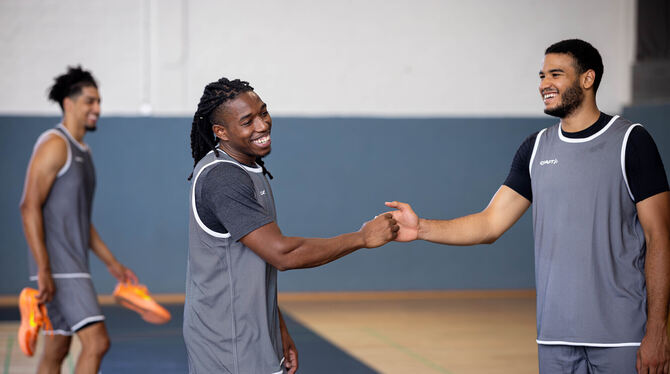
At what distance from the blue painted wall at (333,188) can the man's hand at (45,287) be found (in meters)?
5.38

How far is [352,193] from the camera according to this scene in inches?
400

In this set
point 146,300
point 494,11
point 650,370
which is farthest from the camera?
point 494,11

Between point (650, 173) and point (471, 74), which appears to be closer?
point (650, 173)

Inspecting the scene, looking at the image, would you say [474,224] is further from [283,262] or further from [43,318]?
[43,318]

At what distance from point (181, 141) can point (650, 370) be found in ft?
25.1

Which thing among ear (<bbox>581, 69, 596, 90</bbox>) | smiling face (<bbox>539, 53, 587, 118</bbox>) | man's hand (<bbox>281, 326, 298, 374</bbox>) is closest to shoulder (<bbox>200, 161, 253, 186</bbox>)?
man's hand (<bbox>281, 326, 298, 374</bbox>)

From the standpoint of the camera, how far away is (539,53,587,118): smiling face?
10.5ft


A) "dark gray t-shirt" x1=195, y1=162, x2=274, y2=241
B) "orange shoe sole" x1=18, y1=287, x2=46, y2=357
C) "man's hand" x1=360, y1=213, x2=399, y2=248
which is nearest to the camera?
"dark gray t-shirt" x1=195, y1=162, x2=274, y2=241

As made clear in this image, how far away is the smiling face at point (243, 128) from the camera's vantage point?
2799 mm

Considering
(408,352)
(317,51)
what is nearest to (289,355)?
(408,352)

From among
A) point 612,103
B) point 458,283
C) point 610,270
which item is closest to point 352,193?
point 458,283

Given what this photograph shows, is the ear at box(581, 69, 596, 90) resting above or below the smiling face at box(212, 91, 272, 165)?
above

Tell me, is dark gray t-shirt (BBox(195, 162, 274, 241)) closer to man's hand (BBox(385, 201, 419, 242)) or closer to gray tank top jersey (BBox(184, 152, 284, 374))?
gray tank top jersey (BBox(184, 152, 284, 374))

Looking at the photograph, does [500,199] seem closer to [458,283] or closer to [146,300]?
[146,300]
